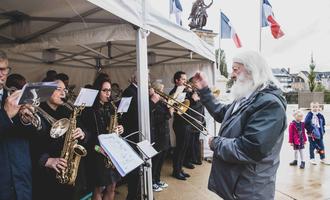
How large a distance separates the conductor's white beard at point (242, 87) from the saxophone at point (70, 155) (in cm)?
152

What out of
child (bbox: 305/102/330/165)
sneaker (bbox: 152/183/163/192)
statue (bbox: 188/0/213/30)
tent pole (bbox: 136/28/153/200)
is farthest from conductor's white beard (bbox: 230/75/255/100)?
statue (bbox: 188/0/213/30)

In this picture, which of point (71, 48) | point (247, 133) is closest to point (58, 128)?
point (247, 133)

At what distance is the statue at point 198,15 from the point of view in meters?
10.8

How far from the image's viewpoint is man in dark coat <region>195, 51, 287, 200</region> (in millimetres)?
1971

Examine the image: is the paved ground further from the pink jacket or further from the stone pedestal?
the stone pedestal

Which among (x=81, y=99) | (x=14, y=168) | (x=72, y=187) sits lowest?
(x=72, y=187)

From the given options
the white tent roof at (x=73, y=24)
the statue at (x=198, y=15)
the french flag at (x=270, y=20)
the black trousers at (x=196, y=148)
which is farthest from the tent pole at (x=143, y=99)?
the statue at (x=198, y=15)

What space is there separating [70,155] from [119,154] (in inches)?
23.1

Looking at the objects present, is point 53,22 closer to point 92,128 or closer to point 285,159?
point 92,128

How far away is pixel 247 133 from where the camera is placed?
199 cm

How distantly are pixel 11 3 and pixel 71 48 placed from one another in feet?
7.19

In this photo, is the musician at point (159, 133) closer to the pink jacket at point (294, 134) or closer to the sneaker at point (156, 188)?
the sneaker at point (156, 188)

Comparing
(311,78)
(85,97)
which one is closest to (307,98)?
(311,78)

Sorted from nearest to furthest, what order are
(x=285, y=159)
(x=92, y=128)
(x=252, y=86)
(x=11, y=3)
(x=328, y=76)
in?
1. (x=252, y=86)
2. (x=92, y=128)
3. (x=11, y=3)
4. (x=285, y=159)
5. (x=328, y=76)
